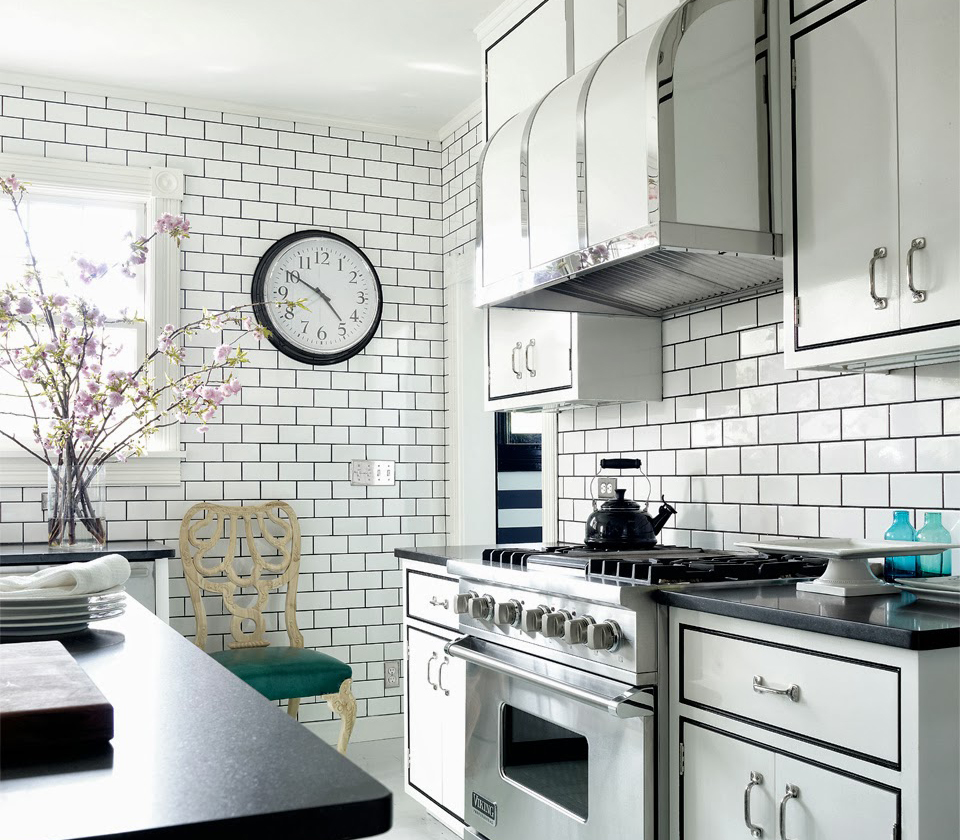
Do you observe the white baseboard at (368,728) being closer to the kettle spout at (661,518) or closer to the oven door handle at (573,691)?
the oven door handle at (573,691)

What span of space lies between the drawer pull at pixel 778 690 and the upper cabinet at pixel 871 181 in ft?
2.40

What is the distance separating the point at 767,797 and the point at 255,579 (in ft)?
9.05

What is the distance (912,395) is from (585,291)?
3.54 feet

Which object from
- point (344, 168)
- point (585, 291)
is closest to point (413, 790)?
point (585, 291)

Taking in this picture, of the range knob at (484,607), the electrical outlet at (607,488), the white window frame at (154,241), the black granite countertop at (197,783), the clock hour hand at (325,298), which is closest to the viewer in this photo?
the black granite countertop at (197,783)

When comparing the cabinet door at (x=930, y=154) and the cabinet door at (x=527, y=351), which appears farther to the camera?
the cabinet door at (x=527, y=351)

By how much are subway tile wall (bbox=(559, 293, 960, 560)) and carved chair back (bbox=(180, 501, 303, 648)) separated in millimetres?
1331

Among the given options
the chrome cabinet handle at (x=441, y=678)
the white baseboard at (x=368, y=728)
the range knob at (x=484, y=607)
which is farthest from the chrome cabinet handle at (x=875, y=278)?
the white baseboard at (x=368, y=728)

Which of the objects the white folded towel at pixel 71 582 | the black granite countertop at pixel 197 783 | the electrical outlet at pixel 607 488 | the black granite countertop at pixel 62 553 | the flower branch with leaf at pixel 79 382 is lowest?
the black granite countertop at pixel 62 553

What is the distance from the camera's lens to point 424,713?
3377 mm

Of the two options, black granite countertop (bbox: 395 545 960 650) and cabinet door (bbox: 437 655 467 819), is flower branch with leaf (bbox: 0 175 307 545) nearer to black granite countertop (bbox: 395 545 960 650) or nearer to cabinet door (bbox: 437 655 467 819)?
cabinet door (bbox: 437 655 467 819)

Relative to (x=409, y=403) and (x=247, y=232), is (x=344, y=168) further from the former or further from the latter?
(x=409, y=403)

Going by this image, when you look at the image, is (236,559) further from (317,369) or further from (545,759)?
(545,759)

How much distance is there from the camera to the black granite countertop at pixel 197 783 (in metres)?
0.67
